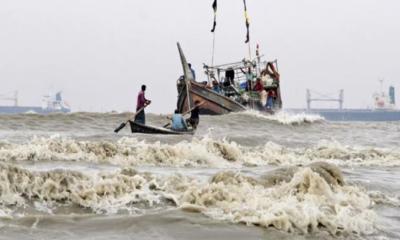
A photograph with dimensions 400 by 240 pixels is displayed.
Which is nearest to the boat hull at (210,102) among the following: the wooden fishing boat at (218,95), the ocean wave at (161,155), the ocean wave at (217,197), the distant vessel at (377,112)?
the wooden fishing boat at (218,95)

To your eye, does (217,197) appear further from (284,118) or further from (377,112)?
(377,112)

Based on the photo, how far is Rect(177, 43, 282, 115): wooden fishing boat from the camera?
2555cm

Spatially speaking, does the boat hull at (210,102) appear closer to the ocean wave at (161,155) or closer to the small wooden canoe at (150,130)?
the small wooden canoe at (150,130)

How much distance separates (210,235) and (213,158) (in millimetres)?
7103

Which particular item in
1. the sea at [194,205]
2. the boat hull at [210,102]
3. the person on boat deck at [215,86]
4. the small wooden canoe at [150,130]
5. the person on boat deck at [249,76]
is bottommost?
the sea at [194,205]

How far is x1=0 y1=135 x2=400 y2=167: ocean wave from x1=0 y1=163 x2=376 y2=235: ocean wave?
3.88 meters

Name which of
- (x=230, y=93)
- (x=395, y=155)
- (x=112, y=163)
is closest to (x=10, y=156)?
(x=112, y=163)

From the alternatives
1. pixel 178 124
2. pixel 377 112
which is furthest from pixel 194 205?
pixel 377 112

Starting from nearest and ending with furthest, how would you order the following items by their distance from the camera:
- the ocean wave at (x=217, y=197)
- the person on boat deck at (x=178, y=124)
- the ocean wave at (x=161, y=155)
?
the ocean wave at (x=217, y=197)
the ocean wave at (x=161, y=155)
the person on boat deck at (x=178, y=124)

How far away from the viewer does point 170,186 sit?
709 centimetres

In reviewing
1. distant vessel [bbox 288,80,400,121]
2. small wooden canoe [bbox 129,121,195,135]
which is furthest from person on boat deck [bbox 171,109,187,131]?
distant vessel [bbox 288,80,400,121]

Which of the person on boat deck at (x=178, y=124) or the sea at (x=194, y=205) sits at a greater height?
the person on boat deck at (x=178, y=124)

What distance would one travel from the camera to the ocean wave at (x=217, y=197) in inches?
224

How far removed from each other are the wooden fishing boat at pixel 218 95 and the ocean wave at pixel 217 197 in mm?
17240
